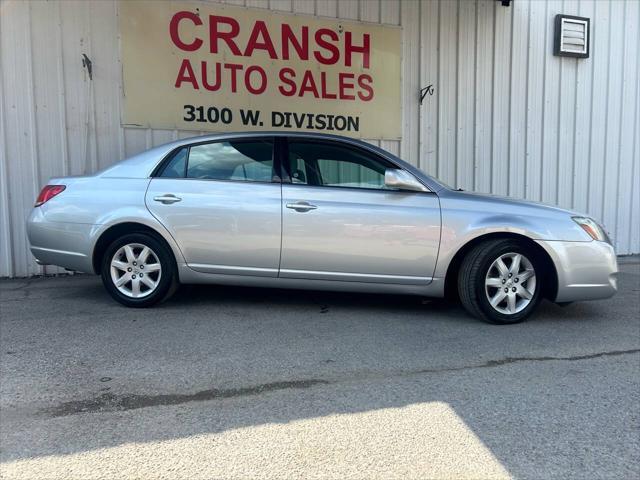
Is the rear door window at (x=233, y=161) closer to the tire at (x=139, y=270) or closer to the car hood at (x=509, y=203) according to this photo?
the tire at (x=139, y=270)

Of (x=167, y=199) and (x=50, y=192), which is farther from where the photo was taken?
(x=50, y=192)

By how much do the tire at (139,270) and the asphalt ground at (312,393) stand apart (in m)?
0.15

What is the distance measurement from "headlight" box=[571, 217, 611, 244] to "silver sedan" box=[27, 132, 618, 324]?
2 centimetres

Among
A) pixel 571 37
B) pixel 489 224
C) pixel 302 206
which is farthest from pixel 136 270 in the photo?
pixel 571 37

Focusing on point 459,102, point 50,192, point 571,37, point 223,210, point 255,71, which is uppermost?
point 571,37

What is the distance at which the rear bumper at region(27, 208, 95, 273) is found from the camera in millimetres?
4715

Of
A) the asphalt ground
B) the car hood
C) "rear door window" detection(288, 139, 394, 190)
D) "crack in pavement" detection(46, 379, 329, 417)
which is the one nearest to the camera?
the asphalt ground

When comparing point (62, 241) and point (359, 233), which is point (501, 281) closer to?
point (359, 233)

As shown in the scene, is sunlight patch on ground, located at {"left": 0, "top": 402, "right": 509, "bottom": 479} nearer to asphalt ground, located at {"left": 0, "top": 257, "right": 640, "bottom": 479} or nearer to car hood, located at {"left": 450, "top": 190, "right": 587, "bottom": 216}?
asphalt ground, located at {"left": 0, "top": 257, "right": 640, "bottom": 479}

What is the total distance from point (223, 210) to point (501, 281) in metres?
2.54

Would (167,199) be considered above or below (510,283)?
above

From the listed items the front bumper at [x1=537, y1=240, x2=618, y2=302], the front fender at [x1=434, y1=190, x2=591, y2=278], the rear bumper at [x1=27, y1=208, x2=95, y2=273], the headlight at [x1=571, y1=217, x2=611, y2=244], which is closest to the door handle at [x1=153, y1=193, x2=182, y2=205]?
the rear bumper at [x1=27, y1=208, x2=95, y2=273]

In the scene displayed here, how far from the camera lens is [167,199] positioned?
15.2 ft

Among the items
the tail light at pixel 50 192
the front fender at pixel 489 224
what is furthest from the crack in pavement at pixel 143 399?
the tail light at pixel 50 192
